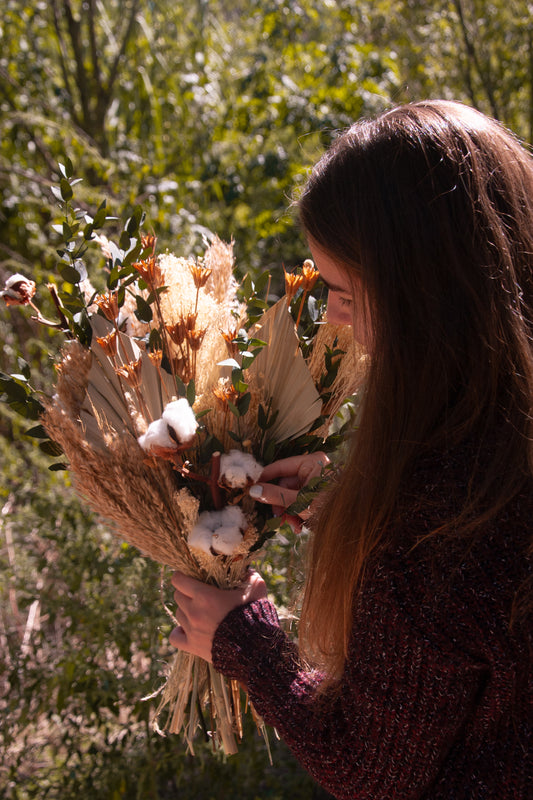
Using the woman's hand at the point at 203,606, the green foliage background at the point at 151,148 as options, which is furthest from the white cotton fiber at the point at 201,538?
the green foliage background at the point at 151,148

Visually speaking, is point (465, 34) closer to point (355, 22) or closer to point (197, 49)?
point (355, 22)

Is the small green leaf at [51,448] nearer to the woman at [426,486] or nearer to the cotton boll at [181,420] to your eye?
the cotton boll at [181,420]

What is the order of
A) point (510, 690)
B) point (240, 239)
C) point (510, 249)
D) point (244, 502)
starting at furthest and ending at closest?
point (240, 239) → point (244, 502) → point (510, 249) → point (510, 690)

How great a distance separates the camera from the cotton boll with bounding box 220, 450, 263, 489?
3.50 ft

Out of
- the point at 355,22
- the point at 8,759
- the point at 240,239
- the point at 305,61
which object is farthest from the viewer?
the point at 355,22

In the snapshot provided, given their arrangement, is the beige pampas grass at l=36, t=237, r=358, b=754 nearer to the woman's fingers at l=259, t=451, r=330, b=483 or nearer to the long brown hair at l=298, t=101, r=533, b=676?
the woman's fingers at l=259, t=451, r=330, b=483

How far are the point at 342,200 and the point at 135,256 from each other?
423 mm

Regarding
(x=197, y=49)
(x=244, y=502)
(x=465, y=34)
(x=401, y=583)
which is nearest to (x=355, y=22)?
(x=465, y=34)

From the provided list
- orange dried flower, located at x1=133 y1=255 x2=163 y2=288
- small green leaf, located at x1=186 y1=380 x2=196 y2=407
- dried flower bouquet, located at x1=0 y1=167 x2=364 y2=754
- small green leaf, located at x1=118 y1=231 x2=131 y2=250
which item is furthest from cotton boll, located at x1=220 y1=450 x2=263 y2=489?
small green leaf, located at x1=118 y1=231 x2=131 y2=250

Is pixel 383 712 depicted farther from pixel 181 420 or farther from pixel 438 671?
pixel 181 420

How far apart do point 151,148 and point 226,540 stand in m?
2.80

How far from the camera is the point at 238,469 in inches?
42.3

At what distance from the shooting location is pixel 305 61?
11.4 feet

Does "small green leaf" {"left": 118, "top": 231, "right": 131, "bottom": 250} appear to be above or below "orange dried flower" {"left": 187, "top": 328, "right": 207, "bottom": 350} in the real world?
above
